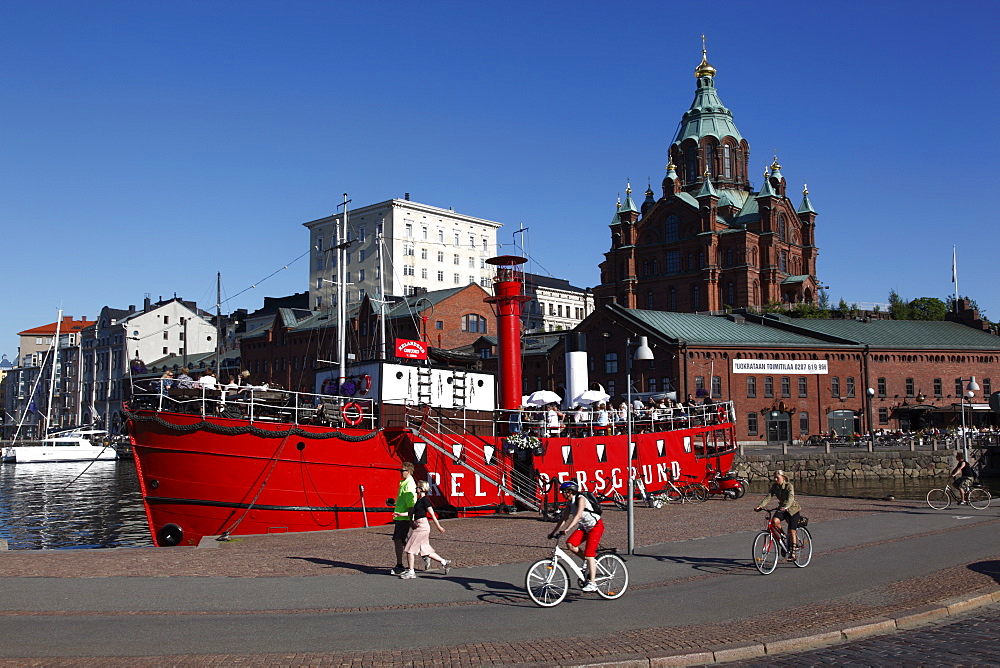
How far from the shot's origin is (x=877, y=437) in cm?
7088

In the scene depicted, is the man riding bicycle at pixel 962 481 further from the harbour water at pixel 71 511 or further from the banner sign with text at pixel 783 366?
the banner sign with text at pixel 783 366

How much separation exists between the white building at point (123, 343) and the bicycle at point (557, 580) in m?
114

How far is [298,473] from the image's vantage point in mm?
24094

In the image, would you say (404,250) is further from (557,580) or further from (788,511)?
(557,580)

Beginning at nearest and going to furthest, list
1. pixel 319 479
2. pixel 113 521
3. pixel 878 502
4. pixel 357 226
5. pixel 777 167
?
pixel 319 479 → pixel 878 502 → pixel 113 521 → pixel 777 167 → pixel 357 226

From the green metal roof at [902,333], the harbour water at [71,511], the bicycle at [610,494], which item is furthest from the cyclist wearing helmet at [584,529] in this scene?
the green metal roof at [902,333]

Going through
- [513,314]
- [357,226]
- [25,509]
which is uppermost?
[357,226]

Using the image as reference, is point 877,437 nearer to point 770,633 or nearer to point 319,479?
point 319,479

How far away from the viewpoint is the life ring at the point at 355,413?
26.0 meters

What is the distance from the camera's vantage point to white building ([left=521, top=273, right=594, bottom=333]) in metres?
118

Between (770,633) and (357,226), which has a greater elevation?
(357,226)

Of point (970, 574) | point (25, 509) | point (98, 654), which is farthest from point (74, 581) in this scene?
point (25, 509)

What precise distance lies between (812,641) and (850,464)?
52.9 m

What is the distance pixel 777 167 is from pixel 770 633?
100254mm
